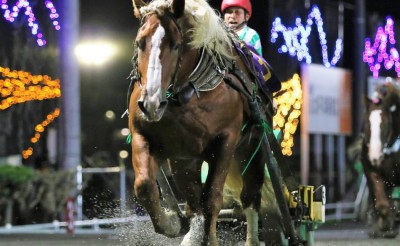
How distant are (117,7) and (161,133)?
1323cm

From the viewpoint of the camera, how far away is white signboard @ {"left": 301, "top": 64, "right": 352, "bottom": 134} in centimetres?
2170

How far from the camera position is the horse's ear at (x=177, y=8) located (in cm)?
630

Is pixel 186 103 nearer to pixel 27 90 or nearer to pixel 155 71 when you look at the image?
pixel 155 71

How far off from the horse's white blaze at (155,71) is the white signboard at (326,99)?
1560cm

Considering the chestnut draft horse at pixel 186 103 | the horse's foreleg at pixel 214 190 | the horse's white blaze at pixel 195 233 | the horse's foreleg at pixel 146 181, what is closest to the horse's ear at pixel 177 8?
the chestnut draft horse at pixel 186 103

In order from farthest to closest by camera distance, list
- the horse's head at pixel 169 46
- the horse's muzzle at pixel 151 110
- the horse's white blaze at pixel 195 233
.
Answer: the horse's white blaze at pixel 195 233
the horse's head at pixel 169 46
the horse's muzzle at pixel 151 110

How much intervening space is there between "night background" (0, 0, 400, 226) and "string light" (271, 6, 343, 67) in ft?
0.52

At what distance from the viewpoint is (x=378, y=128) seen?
13.1 metres

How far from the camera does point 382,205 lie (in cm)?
1316

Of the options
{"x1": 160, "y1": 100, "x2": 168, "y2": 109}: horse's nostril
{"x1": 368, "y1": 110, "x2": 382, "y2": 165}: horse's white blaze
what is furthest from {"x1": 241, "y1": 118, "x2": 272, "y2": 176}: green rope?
{"x1": 368, "y1": 110, "x2": 382, "y2": 165}: horse's white blaze

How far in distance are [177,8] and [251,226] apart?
8.50 feet

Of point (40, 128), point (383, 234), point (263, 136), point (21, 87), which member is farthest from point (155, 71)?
point (40, 128)

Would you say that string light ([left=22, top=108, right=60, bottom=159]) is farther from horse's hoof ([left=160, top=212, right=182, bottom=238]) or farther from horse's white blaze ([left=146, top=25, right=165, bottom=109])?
horse's white blaze ([left=146, top=25, right=165, bottom=109])

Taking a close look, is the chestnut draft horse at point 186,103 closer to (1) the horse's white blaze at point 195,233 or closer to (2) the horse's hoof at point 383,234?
(1) the horse's white blaze at point 195,233
